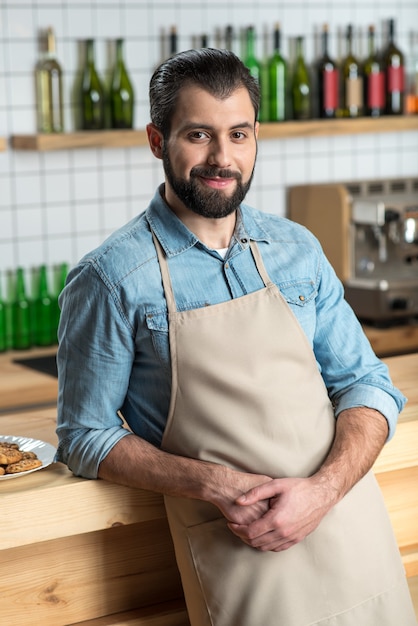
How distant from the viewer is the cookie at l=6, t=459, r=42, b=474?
1.59m

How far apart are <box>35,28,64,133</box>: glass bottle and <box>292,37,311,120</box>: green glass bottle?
936mm

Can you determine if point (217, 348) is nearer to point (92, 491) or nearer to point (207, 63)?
point (92, 491)

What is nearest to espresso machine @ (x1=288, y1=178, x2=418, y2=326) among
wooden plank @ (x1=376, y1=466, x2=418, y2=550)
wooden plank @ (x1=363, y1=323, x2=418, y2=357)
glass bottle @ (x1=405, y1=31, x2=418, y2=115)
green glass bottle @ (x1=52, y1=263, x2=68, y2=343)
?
wooden plank @ (x1=363, y1=323, x2=418, y2=357)

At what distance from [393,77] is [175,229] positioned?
2512 mm

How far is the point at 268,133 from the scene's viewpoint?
355cm

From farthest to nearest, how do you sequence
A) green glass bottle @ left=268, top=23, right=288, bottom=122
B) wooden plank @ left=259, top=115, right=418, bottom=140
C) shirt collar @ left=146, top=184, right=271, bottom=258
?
green glass bottle @ left=268, top=23, right=288, bottom=122, wooden plank @ left=259, top=115, right=418, bottom=140, shirt collar @ left=146, top=184, right=271, bottom=258

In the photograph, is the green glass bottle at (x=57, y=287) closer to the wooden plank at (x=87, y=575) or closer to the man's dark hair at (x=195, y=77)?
the wooden plank at (x=87, y=575)

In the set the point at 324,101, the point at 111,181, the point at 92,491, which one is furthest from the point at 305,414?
the point at 324,101

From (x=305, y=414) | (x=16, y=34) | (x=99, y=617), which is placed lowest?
(x=99, y=617)

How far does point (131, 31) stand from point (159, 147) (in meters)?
1.98

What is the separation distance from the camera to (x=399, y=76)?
3.89 meters

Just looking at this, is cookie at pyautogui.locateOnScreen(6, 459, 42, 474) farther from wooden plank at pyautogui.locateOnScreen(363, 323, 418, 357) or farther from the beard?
wooden plank at pyautogui.locateOnScreen(363, 323, 418, 357)

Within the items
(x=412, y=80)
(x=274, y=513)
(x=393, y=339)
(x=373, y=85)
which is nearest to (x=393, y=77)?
(x=373, y=85)

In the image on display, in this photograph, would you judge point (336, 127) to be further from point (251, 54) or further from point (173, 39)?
point (173, 39)
